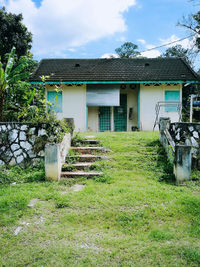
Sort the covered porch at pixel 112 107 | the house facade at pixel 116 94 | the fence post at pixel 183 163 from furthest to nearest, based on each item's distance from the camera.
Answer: the covered porch at pixel 112 107, the house facade at pixel 116 94, the fence post at pixel 183 163

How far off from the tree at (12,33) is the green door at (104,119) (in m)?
8.25

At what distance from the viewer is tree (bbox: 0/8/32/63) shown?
16.2 meters

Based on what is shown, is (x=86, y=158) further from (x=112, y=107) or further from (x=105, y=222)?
(x=112, y=107)

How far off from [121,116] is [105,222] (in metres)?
11.1

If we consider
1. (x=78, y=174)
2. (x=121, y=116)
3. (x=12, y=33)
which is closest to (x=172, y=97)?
(x=121, y=116)

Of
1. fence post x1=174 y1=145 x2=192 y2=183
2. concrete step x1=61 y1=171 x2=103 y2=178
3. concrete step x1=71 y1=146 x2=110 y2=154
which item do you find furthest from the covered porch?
fence post x1=174 y1=145 x2=192 y2=183

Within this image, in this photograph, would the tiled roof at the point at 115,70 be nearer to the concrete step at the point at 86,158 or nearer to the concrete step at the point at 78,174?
the concrete step at the point at 86,158

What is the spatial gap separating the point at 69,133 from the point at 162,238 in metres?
4.96

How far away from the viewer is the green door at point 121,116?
14.3 meters

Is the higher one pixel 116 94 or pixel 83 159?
pixel 116 94

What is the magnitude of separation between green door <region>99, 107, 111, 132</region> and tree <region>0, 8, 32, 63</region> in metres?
8.25

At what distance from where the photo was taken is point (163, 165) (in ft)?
20.3

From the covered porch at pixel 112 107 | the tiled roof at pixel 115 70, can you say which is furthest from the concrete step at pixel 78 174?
the tiled roof at pixel 115 70

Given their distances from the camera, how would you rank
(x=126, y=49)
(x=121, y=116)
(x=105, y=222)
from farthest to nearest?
(x=126, y=49) → (x=121, y=116) → (x=105, y=222)
